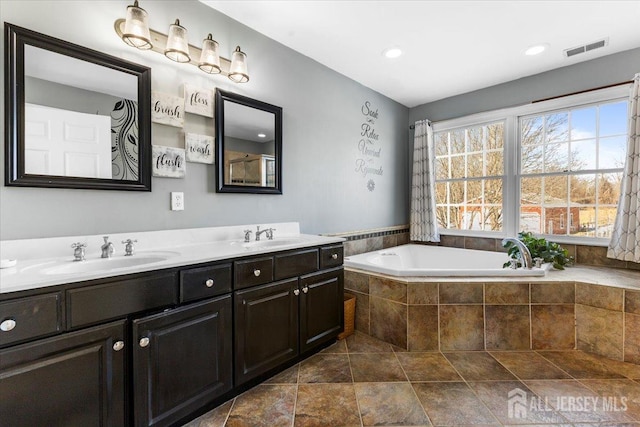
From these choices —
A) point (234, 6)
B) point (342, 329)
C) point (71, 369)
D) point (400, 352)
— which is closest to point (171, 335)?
point (71, 369)

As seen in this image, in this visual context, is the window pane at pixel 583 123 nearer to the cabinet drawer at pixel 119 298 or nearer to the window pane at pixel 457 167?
the window pane at pixel 457 167

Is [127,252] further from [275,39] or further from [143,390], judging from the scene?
[275,39]

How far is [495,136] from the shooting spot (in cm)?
344

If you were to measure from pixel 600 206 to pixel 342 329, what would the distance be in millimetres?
2766

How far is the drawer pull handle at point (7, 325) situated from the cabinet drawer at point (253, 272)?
0.84 metres

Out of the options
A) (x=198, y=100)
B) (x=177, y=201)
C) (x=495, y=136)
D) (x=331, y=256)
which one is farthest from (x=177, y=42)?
(x=495, y=136)

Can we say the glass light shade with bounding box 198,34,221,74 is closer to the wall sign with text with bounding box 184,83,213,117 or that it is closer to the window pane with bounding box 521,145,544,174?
the wall sign with text with bounding box 184,83,213,117

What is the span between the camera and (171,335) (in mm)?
1354

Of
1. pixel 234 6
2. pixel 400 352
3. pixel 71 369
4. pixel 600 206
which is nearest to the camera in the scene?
pixel 71 369

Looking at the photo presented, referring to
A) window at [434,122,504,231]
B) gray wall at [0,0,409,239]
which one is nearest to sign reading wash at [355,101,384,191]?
gray wall at [0,0,409,239]

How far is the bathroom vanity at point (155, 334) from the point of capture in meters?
1.01

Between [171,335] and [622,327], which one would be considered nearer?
[171,335]

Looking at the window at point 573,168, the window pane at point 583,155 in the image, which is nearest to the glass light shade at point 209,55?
the window at point 573,168

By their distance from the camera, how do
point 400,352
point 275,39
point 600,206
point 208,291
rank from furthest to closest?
point 600,206, point 275,39, point 400,352, point 208,291
